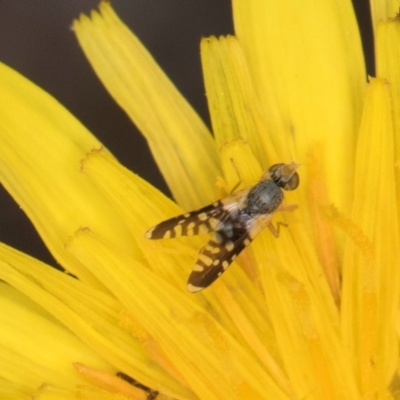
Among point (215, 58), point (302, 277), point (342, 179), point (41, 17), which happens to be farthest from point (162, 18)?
point (302, 277)

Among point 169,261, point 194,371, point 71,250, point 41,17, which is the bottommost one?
point 194,371

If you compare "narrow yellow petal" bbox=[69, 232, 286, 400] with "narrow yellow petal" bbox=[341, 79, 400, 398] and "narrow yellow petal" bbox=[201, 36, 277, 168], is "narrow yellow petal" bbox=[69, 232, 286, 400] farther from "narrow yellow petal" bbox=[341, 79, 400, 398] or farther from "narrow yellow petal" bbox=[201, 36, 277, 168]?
"narrow yellow petal" bbox=[201, 36, 277, 168]

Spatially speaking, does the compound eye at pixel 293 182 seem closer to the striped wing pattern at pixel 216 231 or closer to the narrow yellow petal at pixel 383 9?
the striped wing pattern at pixel 216 231

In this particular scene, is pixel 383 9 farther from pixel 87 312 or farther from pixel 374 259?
pixel 87 312

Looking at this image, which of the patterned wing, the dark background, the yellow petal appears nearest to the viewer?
the patterned wing

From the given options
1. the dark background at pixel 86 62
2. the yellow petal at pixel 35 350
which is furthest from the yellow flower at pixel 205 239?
the dark background at pixel 86 62

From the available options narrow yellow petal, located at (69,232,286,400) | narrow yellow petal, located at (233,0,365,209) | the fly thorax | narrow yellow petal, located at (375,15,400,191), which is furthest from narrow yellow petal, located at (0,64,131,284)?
narrow yellow petal, located at (375,15,400,191)

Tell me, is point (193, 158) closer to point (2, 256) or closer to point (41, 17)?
point (2, 256)
